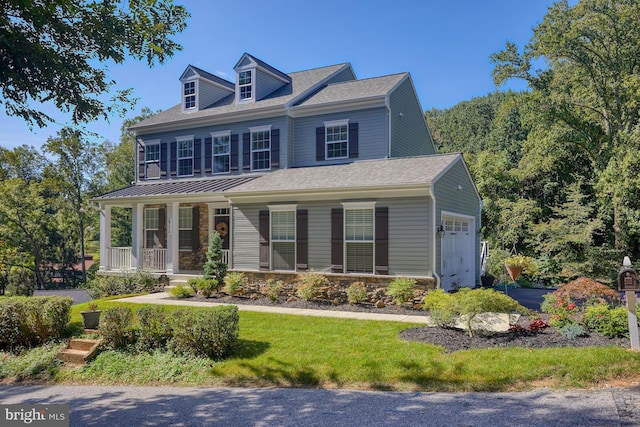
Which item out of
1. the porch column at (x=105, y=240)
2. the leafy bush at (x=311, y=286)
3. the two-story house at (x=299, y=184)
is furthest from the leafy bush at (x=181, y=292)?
the porch column at (x=105, y=240)

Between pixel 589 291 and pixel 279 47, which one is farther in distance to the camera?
pixel 279 47

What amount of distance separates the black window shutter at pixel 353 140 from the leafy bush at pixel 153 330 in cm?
968

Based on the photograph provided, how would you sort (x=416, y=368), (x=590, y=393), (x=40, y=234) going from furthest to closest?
(x=40, y=234) → (x=416, y=368) → (x=590, y=393)

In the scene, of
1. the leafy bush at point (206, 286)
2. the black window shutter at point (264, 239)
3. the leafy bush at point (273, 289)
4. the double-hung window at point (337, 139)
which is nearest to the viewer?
the leafy bush at point (273, 289)

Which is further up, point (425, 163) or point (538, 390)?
point (425, 163)

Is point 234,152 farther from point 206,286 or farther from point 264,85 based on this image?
point 206,286

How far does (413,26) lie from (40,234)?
25.7 metres

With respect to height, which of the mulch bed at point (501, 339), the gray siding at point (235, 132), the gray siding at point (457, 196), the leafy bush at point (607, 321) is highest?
the gray siding at point (235, 132)

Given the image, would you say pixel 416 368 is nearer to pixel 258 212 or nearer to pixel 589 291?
pixel 589 291

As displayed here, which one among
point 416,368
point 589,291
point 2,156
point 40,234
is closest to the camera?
point 416,368

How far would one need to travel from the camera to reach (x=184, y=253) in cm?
1795

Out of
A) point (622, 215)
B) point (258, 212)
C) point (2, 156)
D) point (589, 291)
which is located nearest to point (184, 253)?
point (258, 212)

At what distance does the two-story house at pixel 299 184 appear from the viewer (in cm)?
1232

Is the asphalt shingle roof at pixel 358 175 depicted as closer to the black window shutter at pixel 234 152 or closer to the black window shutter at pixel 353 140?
the black window shutter at pixel 353 140
